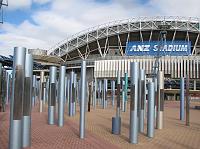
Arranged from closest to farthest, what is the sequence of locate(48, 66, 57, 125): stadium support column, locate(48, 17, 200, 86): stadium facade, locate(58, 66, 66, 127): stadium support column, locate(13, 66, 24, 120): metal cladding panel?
locate(13, 66, 24, 120): metal cladding panel → locate(58, 66, 66, 127): stadium support column → locate(48, 66, 57, 125): stadium support column → locate(48, 17, 200, 86): stadium facade

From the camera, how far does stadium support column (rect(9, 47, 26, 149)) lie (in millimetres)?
7945

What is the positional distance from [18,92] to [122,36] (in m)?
A: 75.2

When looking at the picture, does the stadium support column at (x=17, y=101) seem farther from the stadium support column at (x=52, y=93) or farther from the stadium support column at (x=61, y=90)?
the stadium support column at (x=52, y=93)

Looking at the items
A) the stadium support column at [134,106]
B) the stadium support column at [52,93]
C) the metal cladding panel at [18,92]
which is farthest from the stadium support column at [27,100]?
the stadium support column at [52,93]

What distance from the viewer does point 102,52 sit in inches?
3418

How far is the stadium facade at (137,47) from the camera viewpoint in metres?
68.6

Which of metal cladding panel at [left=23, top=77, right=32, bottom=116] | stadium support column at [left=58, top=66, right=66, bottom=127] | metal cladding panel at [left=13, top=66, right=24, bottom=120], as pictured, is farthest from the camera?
stadium support column at [left=58, top=66, right=66, bottom=127]

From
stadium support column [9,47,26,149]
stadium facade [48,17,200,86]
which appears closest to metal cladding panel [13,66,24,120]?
stadium support column [9,47,26,149]

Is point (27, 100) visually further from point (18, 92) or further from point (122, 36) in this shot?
point (122, 36)

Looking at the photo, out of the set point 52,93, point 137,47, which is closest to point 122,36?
point 137,47

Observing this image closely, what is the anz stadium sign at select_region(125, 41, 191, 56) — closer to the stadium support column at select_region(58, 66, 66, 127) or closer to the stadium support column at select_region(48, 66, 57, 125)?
the stadium support column at select_region(48, 66, 57, 125)

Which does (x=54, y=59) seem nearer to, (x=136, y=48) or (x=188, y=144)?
(x=136, y=48)

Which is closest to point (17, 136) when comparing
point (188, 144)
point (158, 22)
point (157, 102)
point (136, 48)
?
point (188, 144)

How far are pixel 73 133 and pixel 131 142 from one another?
108 inches
